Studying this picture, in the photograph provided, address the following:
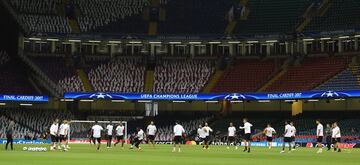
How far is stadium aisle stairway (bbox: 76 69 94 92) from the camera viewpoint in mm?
85806

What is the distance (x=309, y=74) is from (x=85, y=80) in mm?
27093

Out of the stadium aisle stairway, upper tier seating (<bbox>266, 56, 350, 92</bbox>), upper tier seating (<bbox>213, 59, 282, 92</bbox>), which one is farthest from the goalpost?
upper tier seating (<bbox>266, 56, 350, 92</bbox>)

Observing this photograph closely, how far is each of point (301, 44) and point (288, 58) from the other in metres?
2.38

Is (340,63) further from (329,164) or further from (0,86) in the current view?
(329,164)

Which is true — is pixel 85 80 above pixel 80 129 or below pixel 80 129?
above

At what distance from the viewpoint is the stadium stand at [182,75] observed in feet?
287

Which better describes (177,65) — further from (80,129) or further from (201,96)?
(80,129)

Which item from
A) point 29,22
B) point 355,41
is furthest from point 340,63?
point 29,22

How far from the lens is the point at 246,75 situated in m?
87.6

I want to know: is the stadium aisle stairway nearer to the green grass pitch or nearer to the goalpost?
the goalpost

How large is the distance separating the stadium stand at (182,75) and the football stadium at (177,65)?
138 mm

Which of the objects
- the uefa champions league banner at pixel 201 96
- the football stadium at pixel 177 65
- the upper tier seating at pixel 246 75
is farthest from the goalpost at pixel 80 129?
the upper tier seating at pixel 246 75

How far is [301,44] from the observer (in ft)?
291

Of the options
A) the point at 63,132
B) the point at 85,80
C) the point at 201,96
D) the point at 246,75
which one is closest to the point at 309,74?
the point at 246,75
